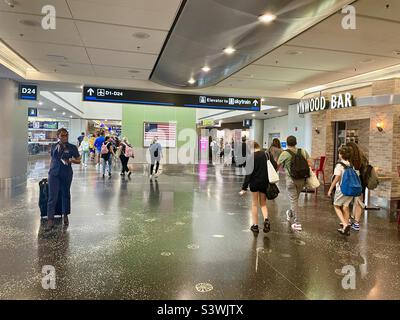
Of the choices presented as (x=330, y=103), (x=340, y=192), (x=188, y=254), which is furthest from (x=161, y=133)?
(x=188, y=254)

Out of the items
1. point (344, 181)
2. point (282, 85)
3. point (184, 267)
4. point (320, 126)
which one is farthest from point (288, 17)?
point (320, 126)

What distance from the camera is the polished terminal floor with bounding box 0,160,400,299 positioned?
9.97 ft

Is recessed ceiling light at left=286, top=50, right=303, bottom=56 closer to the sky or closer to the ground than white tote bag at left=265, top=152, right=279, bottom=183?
closer to the sky

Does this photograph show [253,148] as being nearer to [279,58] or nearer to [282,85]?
[279,58]

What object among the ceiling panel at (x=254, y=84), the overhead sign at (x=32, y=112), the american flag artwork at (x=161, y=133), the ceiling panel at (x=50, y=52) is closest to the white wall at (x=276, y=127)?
the american flag artwork at (x=161, y=133)

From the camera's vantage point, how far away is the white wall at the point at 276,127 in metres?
19.8

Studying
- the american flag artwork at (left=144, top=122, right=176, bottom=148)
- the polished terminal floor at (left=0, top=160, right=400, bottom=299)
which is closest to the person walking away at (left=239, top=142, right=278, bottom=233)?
the polished terminal floor at (left=0, top=160, right=400, bottom=299)

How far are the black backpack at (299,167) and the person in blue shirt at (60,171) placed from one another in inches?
149

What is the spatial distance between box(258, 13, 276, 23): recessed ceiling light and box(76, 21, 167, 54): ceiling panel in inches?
88.2

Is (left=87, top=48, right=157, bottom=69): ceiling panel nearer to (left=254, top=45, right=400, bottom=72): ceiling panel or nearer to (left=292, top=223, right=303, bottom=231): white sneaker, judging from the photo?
(left=254, top=45, right=400, bottom=72): ceiling panel

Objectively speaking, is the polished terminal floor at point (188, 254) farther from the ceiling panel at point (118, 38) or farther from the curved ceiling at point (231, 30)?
the ceiling panel at point (118, 38)

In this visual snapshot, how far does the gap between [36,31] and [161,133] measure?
443 inches
